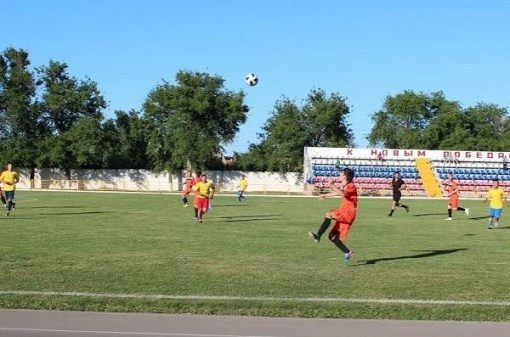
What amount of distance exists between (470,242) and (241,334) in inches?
445

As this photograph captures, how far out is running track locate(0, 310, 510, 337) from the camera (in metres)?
6.93

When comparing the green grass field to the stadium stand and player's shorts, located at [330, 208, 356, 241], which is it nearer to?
player's shorts, located at [330, 208, 356, 241]

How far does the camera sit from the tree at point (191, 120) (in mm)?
71312

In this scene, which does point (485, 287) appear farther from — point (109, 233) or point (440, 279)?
point (109, 233)

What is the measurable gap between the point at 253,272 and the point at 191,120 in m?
63.6

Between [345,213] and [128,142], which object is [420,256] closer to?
[345,213]

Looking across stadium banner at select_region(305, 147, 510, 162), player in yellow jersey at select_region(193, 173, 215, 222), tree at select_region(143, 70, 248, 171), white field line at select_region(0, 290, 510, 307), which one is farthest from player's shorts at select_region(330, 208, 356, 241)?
tree at select_region(143, 70, 248, 171)

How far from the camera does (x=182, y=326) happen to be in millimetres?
7246

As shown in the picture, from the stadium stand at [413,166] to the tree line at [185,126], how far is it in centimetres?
971

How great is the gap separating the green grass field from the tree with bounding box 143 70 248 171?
2047 inches

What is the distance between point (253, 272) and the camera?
1090 centimetres

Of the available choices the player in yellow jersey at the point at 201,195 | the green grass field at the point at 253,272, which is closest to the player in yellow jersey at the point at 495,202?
the green grass field at the point at 253,272

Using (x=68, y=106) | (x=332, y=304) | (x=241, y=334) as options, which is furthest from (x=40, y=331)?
(x=68, y=106)

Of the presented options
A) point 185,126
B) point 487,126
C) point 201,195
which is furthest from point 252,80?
point 487,126
